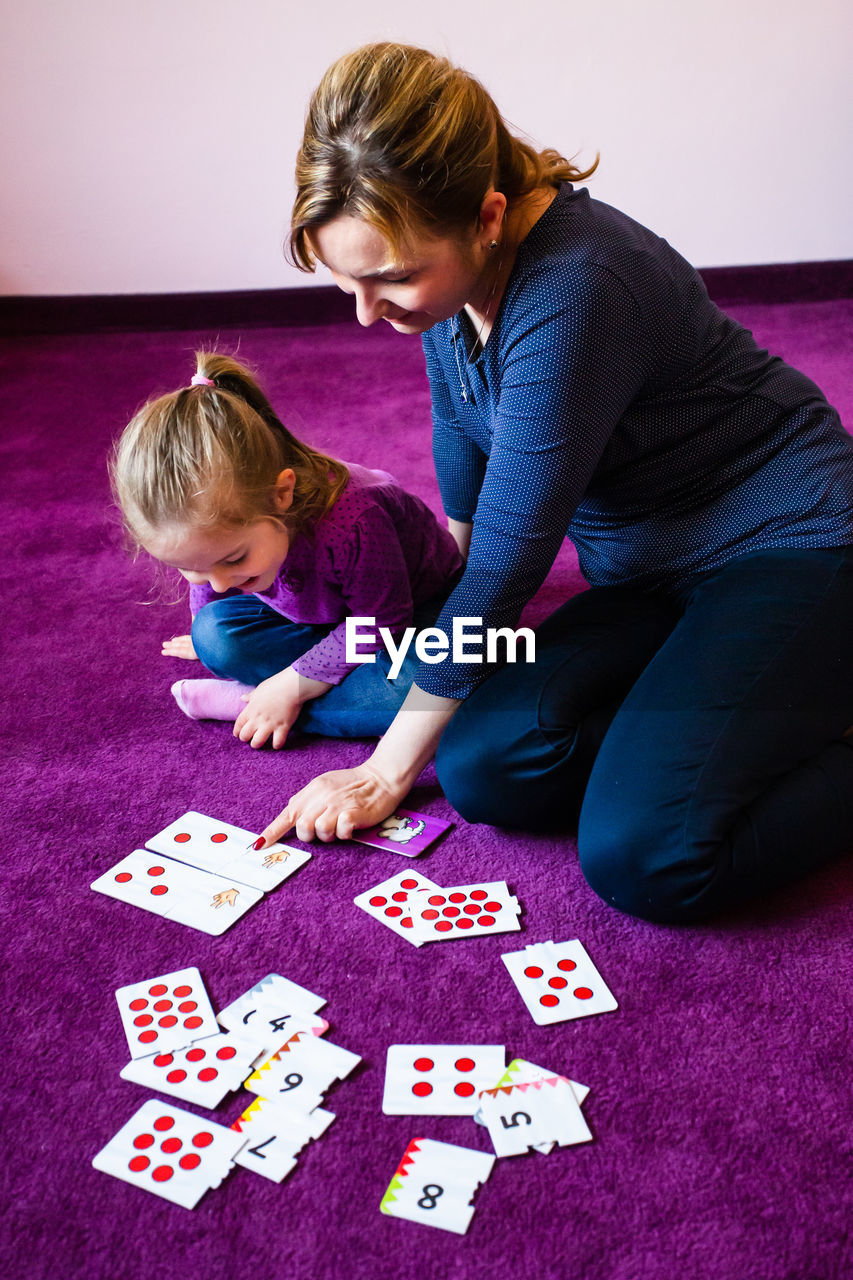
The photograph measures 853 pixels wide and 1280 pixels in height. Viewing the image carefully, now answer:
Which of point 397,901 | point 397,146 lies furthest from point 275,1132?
point 397,146

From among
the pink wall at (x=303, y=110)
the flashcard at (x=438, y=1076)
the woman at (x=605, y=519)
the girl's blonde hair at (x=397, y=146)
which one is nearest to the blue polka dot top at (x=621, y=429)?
the woman at (x=605, y=519)

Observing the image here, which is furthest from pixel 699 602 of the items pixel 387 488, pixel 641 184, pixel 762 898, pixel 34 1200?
pixel 641 184

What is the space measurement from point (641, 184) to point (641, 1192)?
306 cm

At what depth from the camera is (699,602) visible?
140cm

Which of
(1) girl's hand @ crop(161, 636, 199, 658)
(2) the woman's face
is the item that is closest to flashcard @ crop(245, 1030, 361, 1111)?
(2) the woman's face

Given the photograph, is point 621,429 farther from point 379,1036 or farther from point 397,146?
point 379,1036

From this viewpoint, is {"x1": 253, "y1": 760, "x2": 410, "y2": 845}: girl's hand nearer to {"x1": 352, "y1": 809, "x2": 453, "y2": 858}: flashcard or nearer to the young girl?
{"x1": 352, "y1": 809, "x2": 453, "y2": 858}: flashcard

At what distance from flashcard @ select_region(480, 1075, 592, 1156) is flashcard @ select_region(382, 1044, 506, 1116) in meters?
0.02

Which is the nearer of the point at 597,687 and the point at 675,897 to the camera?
the point at 675,897

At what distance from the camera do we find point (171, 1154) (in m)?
1.03

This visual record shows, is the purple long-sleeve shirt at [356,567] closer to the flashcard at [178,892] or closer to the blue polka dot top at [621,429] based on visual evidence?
→ the blue polka dot top at [621,429]

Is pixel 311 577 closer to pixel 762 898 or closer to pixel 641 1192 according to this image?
pixel 762 898

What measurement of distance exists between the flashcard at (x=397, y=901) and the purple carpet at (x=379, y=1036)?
15 millimetres

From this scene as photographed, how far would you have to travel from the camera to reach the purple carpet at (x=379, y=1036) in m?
0.94
